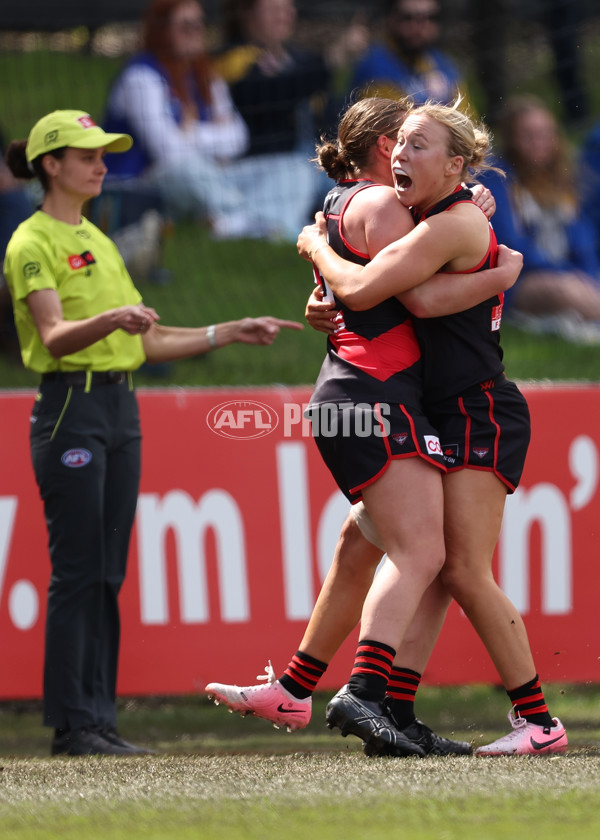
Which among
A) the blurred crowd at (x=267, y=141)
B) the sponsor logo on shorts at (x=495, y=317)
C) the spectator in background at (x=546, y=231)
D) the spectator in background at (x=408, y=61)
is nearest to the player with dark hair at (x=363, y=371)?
the sponsor logo on shorts at (x=495, y=317)

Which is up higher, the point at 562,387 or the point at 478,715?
the point at 562,387

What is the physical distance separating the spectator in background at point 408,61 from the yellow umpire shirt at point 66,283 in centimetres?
454

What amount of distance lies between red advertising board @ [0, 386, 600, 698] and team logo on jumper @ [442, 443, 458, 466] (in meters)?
1.63

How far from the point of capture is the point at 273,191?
368 inches

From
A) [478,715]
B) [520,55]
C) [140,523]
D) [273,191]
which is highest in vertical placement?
[520,55]

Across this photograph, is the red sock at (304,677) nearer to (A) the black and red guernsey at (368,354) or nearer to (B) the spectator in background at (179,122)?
(A) the black and red guernsey at (368,354)

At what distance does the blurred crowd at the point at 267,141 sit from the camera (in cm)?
835

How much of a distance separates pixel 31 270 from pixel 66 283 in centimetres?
14

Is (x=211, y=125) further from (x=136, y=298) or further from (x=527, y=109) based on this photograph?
(x=136, y=298)

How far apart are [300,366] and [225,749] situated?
3812mm

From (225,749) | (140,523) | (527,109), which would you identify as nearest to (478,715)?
(225,749)

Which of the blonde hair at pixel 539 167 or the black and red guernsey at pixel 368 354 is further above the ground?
the blonde hair at pixel 539 167

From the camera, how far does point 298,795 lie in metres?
3.15

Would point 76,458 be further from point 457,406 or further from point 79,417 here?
point 457,406
